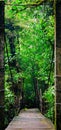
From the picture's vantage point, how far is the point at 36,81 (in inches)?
888

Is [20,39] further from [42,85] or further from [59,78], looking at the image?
[59,78]

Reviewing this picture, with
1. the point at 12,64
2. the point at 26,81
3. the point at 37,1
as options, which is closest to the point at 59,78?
the point at 37,1

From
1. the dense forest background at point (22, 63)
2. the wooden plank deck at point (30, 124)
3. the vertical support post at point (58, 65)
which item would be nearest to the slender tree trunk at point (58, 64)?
the vertical support post at point (58, 65)

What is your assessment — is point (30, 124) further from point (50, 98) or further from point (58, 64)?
point (50, 98)

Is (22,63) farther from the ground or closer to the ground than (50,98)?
closer to the ground

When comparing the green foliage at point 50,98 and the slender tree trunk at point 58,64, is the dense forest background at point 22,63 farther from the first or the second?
the slender tree trunk at point 58,64

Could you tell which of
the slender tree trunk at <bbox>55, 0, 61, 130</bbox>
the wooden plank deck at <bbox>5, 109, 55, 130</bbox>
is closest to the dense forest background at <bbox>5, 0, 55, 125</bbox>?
the wooden plank deck at <bbox>5, 109, 55, 130</bbox>

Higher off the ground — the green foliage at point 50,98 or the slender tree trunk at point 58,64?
the slender tree trunk at point 58,64

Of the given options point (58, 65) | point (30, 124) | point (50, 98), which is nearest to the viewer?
point (58, 65)

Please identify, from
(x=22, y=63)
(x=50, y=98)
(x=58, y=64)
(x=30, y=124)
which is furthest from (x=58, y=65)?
(x=22, y=63)

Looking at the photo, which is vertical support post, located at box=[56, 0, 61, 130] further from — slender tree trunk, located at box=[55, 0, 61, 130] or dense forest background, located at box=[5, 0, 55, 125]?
dense forest background, located at box=[5, 0, 55, 125]

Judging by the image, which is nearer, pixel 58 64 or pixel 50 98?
pixel 58 64

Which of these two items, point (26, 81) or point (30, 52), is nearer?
point (30, 52)

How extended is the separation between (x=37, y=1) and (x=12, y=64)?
1221cm
